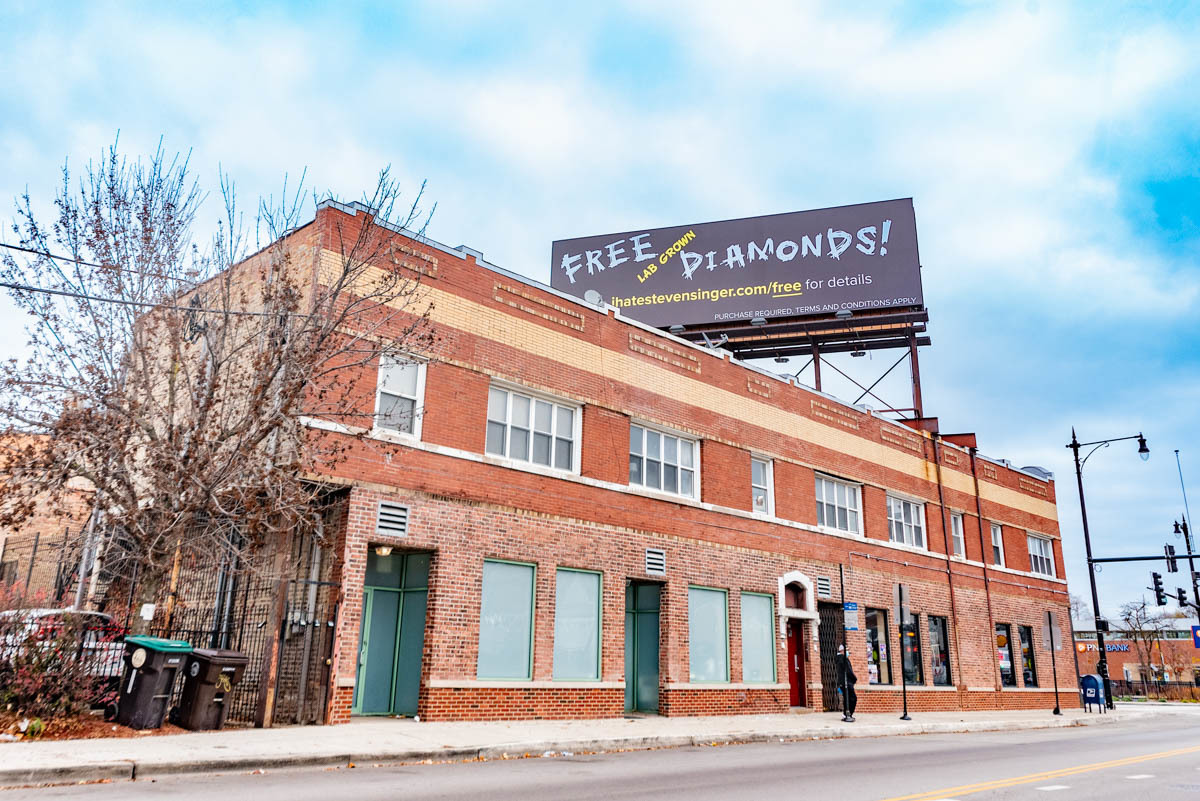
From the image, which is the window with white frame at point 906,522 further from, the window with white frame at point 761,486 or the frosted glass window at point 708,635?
the frosted glass window at point 708,635

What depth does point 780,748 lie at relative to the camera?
1470 cm

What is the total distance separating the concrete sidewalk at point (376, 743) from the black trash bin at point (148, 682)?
629 mm

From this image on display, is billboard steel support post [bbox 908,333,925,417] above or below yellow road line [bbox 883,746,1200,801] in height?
above

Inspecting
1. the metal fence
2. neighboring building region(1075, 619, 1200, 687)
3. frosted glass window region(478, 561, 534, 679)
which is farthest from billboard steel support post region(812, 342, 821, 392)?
neighboring building region(1075, 619, 1200, 687)

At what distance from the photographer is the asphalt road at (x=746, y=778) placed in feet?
28.2

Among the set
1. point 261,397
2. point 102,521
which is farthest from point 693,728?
point 102,521

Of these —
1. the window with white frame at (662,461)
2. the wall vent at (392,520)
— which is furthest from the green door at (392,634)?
the window with white frame at (662,461)

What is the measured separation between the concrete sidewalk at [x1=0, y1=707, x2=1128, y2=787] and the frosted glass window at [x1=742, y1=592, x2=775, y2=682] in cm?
177

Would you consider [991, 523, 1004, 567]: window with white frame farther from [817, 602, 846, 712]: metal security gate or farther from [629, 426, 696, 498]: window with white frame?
[629, 426, 696, 498]: window with white frame

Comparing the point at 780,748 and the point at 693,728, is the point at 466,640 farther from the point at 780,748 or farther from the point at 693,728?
the point at 780,748

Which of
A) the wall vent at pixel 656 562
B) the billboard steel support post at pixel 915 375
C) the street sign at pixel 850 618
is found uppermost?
the billboard steel support post at pixel 915 375

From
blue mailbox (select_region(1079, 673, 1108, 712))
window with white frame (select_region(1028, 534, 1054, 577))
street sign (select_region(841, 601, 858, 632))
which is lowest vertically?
blue mailbox (select_region(1079, 673, 1108, 712))

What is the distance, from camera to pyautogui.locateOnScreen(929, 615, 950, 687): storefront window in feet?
88.7

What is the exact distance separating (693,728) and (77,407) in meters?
11.6
